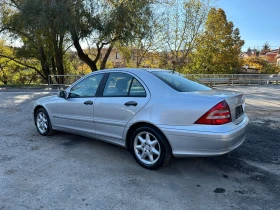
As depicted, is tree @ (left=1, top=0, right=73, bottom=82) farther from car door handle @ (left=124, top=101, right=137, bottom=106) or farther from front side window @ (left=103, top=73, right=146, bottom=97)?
car door handle @ (left=124, top=101, right=137, bottom=106)

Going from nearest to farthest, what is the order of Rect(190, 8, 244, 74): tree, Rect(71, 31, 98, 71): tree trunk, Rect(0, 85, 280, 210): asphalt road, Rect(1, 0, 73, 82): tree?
Rect(0, 85, 280, 210): asphalt road → Rect(1, 0, 73, 82): tree → Rect(71, 31, 98, 71): tree trunk → Rect(190, 8, 244, 74): tree

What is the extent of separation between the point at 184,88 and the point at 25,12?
14352mm

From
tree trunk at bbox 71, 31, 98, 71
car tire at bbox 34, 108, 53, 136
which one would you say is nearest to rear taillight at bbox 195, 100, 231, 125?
car tire at bbox 34, 108, 53, 136

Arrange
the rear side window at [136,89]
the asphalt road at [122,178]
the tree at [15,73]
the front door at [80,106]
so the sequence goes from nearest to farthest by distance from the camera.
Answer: the asphalt road at [122,178] < the rear side window at [136,89] < the front door at [80,106] < the tree at [15,73]

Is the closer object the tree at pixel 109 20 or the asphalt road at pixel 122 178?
the asphalt road at pixel 122 178

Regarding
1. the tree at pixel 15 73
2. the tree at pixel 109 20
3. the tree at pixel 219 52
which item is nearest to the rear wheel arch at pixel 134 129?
the tree at pixel 109 20

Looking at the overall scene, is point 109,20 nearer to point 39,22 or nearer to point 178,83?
point 39,22

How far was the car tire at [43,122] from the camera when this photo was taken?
5.16m

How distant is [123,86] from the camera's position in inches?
155

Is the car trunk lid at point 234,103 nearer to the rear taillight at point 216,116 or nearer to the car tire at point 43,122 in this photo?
the rear taillight at point 216,116

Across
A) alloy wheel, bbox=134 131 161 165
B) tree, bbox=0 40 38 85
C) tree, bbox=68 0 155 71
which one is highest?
tree, bbox=68 0 155 71

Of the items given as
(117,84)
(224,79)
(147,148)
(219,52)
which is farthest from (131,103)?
(219,52)

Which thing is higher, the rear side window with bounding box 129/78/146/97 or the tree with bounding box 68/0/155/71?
the tree with bounding box 68/0/155/71

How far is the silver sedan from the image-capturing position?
317 centimetres
